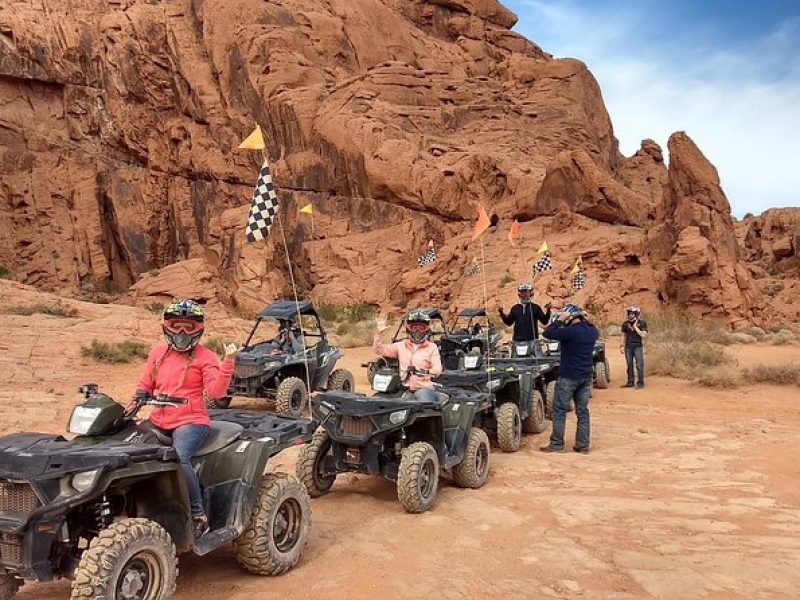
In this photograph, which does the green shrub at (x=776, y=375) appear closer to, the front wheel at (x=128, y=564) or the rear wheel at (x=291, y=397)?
the rear wheel at (x=291, y=397)

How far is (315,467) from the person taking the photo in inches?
242

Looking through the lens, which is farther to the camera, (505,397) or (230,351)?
(505,397)

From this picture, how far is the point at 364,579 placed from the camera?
4.25 metres

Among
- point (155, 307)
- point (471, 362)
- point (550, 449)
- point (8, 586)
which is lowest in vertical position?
point (550, 449)

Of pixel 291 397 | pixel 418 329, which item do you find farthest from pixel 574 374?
pixel 291 397

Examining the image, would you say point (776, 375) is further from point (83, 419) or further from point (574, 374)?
point (83, 419)

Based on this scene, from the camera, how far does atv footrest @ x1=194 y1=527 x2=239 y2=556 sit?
3803 millimetres

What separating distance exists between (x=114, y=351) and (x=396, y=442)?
33.9 ft

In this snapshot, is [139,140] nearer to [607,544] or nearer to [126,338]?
[126,338]

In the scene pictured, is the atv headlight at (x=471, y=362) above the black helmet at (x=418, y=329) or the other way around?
the other way around

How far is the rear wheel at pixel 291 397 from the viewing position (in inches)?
395

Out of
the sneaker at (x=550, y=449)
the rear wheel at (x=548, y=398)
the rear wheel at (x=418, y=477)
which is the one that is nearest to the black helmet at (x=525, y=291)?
the rear wheel at (x=548, y=398)

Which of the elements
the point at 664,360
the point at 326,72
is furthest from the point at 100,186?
the point at 664,360

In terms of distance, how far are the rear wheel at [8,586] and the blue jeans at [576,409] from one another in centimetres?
618
